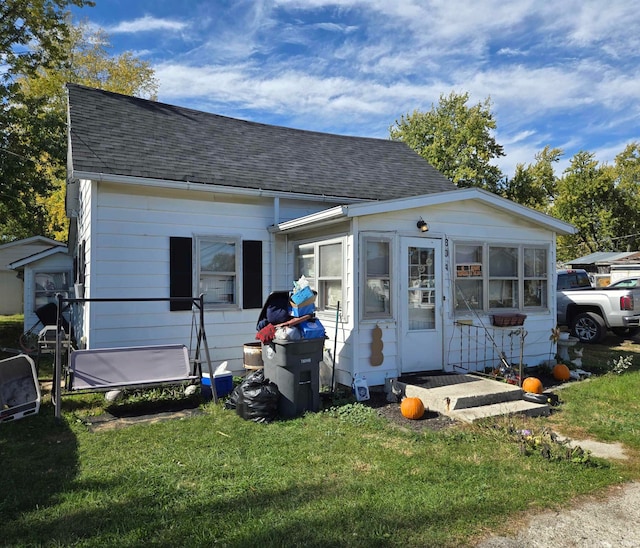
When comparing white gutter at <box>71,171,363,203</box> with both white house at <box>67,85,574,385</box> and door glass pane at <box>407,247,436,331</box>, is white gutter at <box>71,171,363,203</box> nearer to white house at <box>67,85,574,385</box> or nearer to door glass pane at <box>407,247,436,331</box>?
white house at <box>67,85,574,385</box>

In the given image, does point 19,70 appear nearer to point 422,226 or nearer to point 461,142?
point 422,226

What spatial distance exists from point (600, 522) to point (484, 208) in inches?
214

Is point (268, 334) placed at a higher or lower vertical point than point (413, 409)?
higher

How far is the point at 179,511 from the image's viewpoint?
10.7 ft

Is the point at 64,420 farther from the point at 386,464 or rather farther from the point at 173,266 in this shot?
the point at 386,464

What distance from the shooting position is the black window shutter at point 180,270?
24.1ft

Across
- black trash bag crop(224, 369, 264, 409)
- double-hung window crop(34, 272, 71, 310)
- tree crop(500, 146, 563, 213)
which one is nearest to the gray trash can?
black trash bag crop(224, 369, 264, 409)

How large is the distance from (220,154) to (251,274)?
2.68 m

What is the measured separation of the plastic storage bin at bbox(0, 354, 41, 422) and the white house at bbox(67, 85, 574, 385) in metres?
0.97

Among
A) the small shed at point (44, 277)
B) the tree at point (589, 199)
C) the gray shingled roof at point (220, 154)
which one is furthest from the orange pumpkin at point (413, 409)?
the tree at point (589, 199)

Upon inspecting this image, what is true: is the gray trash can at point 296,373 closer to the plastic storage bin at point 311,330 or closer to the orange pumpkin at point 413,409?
the plastic storage bin at point 311,330

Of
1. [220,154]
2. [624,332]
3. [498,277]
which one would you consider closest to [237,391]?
[498,277]

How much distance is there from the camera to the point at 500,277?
7867 mm

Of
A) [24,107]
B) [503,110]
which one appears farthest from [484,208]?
[503,110]
